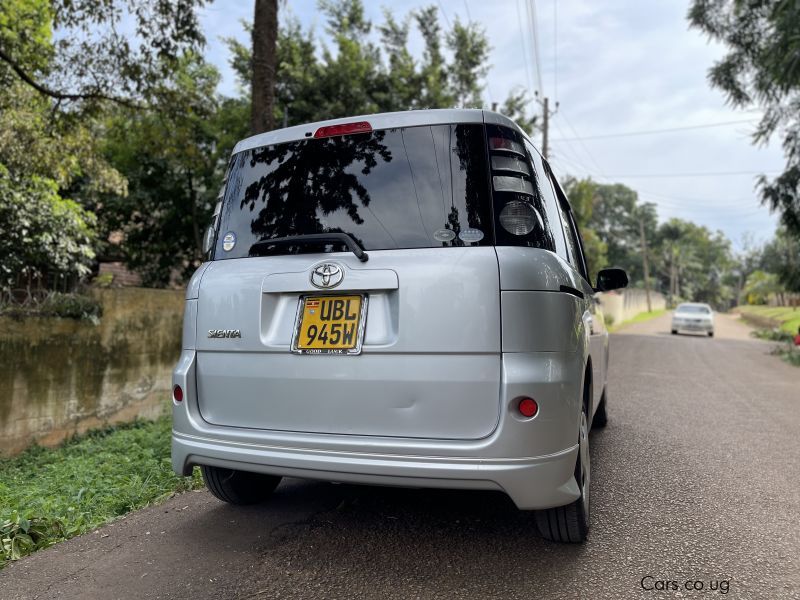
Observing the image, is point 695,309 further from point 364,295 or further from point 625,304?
point 364,295

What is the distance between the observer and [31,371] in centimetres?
658

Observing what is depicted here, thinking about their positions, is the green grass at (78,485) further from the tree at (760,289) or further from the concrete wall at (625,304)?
the tree at (760,289)

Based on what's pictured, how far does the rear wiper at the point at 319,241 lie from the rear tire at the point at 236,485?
1217 mm

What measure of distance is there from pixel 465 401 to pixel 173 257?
420 inches

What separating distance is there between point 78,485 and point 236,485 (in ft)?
5.68

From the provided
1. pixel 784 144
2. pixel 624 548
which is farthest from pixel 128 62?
pixel 784 144

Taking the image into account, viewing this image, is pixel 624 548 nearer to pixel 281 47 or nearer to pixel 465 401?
pixel 465 401

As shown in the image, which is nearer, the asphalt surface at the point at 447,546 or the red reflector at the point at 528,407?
the red reflector at the point at 528,407

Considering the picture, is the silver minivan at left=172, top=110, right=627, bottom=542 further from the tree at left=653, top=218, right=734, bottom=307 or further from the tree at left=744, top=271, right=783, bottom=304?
the tree at left=653, top=218, right=734, bottom=307

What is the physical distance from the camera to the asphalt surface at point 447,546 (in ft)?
8.01

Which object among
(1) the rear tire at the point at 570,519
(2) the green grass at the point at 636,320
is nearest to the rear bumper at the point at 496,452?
(1) the rear tire at the point at 570,519

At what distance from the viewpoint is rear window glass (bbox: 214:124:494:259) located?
2492 mm

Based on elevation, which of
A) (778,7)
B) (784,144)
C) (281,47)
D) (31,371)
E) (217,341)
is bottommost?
(31,371)

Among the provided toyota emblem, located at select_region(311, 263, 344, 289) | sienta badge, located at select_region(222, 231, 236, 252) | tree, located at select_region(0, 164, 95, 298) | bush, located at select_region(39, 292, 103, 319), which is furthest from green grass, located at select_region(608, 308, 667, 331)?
toyota emblem, located at select_region(311, 263, 344, 289)
